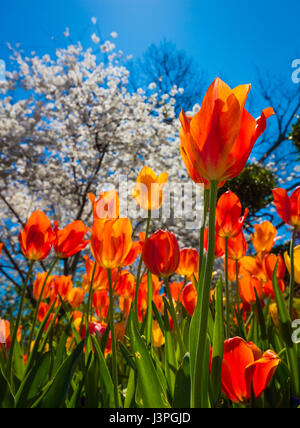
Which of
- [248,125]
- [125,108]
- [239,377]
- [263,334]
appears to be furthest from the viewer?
[125,108]

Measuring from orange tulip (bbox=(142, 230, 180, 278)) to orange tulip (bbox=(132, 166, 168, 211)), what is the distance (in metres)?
0.11

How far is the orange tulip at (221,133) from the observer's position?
1.34ft

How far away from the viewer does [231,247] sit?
116 cm

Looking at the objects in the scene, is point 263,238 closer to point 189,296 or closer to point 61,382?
point 189,296

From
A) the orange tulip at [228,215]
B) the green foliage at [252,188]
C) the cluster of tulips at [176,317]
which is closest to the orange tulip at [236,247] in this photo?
the cluster of tulips at [176,317]

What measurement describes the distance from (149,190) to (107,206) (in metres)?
0.15

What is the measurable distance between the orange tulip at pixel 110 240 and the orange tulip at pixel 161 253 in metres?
0.07

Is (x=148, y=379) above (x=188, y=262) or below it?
below

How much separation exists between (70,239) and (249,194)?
4.24 meters

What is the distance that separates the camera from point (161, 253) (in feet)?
2.54

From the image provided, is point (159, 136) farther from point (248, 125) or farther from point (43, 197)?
point (248, 125)

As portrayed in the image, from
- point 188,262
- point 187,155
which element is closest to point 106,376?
point 187,155

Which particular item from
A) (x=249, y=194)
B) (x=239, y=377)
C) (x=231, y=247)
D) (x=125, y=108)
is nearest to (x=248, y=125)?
(x=239, y=377)

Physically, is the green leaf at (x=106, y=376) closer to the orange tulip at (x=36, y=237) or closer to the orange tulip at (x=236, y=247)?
the orange tulip at (x=36, y=237)
